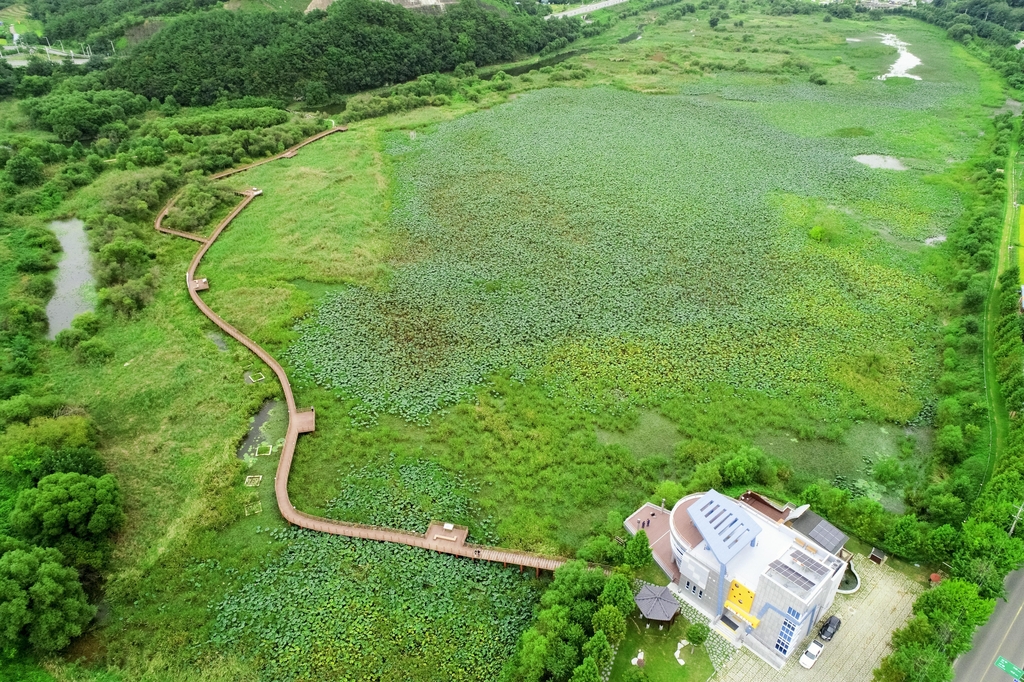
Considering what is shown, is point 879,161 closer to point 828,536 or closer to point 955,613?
point 828,536

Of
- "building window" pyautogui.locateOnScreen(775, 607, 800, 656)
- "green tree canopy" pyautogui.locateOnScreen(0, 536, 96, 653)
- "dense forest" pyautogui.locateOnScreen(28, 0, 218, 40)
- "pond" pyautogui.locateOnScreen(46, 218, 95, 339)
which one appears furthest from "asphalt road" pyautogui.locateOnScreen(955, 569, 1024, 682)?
"dense forest" pyautogui.locateOnScreen(28, 0, 218, 40)

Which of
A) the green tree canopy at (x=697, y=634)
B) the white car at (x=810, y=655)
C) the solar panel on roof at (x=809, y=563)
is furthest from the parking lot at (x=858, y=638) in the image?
the solar panel on roof at (x=809, y=563)

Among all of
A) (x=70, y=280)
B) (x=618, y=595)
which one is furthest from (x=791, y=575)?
(x=70, y=280)

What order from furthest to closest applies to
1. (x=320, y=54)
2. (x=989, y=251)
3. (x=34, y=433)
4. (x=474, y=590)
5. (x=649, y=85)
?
1. (x=649, y=85)
2. (x=320, y=54)
3. (x=989, y=251)
4. (x=34, y=433)
5. (x=474, y=590)

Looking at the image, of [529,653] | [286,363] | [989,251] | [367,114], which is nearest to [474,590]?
[529,653]

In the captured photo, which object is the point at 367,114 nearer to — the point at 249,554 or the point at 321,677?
the point at 249,554

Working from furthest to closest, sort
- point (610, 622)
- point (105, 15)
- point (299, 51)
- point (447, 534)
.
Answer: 1. point (105, 15)
2. point (299, 51)
3. point (447, 534)
4. point (610, 622)
